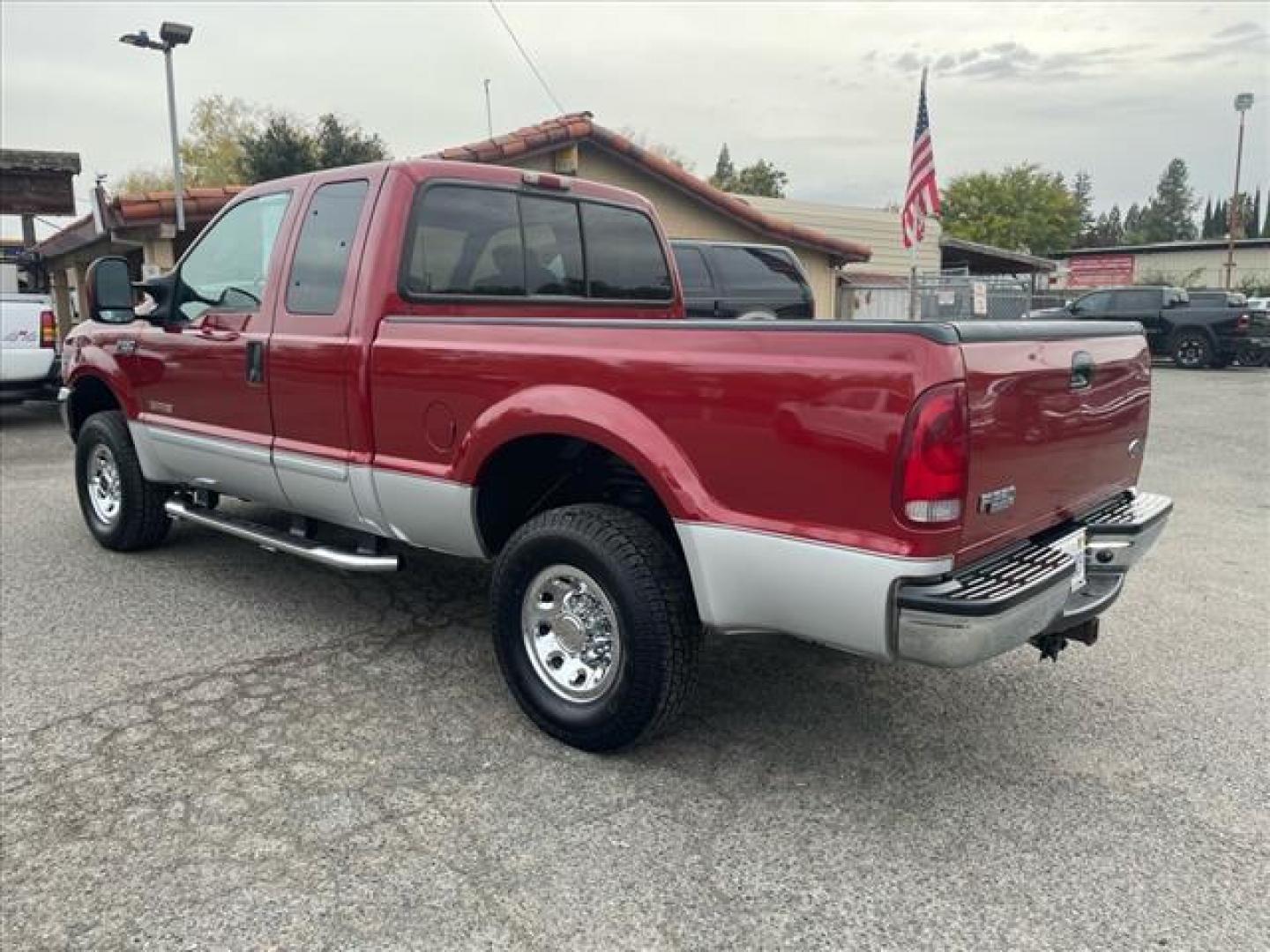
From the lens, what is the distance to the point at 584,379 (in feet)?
10.1

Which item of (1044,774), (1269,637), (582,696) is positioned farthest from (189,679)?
(1269,637)

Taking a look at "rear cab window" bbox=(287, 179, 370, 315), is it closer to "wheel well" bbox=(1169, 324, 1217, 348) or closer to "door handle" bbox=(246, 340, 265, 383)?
"door handle" bbox=(246, 340, 265, 383)

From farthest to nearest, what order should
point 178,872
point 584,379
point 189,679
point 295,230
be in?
1. point 295,230
2. point 189,679
3. point 584,379
4. point 178,872

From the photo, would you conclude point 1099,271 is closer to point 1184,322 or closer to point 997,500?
point 1184,322

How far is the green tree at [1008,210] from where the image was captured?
5956 centimetres

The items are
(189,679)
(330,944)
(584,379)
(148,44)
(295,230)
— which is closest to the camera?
(330,944)

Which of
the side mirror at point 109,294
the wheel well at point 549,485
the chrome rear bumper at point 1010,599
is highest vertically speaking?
the side mirror at point 109,294

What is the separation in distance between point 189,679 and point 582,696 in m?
1.71

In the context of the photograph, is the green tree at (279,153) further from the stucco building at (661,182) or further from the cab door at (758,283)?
the cab door at (758,283)

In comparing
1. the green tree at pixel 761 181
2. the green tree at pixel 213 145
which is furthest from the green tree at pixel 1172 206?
the green tree at pixel 213 145

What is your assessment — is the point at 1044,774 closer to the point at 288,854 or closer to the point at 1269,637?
the point at 1269,637

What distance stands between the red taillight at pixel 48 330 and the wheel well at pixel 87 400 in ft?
19.2

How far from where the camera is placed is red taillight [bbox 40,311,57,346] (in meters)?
10.9

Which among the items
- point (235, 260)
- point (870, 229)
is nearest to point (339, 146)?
point (870, 229)
